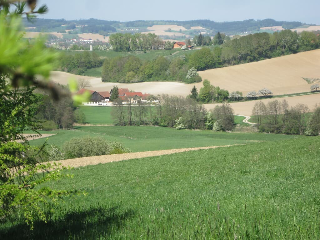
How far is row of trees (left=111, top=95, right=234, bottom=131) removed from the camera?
68125mm

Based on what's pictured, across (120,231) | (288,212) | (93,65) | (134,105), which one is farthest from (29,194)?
(93,65)

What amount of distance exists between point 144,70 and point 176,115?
56179mm

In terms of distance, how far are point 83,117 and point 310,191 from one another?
69.8 metres

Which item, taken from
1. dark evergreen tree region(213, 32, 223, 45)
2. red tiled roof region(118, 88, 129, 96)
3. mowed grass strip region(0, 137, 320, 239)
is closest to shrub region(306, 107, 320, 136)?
mowed grass strip region(0, 137, 320, 239)

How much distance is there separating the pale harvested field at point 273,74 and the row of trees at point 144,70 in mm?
8555

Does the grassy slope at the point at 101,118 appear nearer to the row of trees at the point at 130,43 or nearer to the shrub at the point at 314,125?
the shrub at the point at 314,125

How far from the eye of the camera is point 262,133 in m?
61.3

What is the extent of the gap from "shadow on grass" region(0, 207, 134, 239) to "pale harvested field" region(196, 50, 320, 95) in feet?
306

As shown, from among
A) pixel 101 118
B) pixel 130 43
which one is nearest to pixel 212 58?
pixel 101 118

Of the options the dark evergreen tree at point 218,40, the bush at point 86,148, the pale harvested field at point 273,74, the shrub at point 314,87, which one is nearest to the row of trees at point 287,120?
the bush at point 86,148

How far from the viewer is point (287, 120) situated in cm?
6078

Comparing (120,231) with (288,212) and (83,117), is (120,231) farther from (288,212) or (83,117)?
(83,117)

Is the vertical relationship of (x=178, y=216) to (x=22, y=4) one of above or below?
below

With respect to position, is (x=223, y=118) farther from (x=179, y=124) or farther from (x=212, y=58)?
(x=212, y=58)
